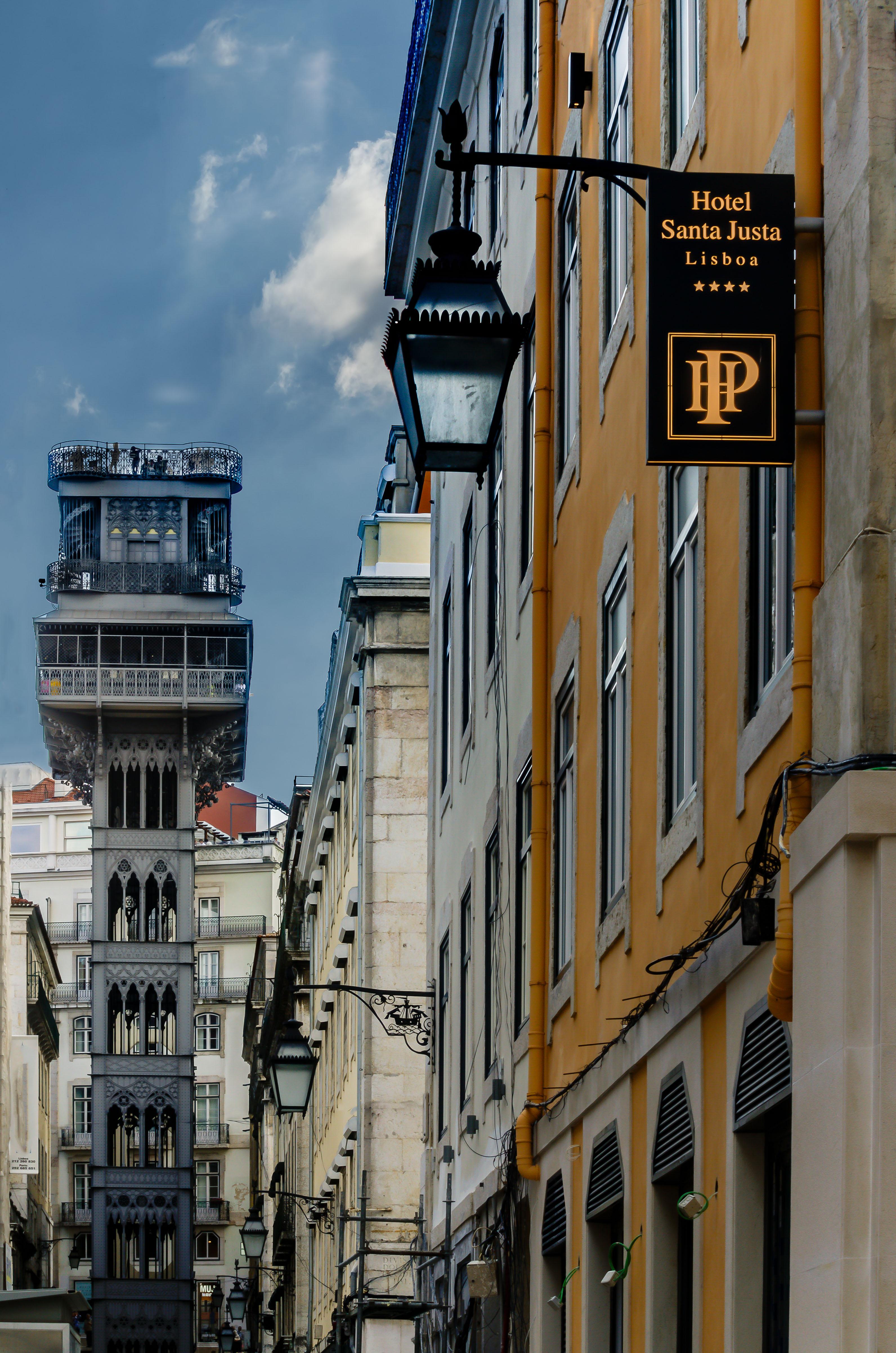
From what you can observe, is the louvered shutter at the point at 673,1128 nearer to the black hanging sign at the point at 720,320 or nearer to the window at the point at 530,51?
the black hanging sign at the point at 720,320

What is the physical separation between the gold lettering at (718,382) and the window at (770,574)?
766mm

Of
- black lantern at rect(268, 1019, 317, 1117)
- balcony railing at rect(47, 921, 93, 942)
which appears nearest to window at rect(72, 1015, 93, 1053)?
balcony railing at rect(47, 921, 93, 942)

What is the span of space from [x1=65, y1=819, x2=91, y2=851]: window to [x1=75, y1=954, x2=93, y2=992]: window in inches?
255

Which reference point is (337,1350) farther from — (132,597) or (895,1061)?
(132,597)

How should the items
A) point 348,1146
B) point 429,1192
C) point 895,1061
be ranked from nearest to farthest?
point 895,1061 → point 429,1192 → point 348,1146

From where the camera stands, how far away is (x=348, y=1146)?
3209cm

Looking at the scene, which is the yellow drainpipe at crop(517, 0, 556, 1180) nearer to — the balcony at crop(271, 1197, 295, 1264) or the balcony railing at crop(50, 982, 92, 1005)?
the balcony at crop(271, 1197, 295, 1264)

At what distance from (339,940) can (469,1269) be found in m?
19.5

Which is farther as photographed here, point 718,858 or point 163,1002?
point 163,1002

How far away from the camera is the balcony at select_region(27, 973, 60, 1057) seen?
80.4 metres

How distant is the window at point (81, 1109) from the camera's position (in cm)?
10069

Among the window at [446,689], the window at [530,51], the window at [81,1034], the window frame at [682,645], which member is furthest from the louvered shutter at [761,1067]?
the window at [81,1034]

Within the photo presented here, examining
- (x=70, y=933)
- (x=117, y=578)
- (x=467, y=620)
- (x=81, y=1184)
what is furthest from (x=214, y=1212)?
(x=467, y=620)

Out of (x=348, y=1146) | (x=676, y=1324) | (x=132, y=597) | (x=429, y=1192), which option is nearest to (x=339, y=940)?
(x=348, y=1146)
